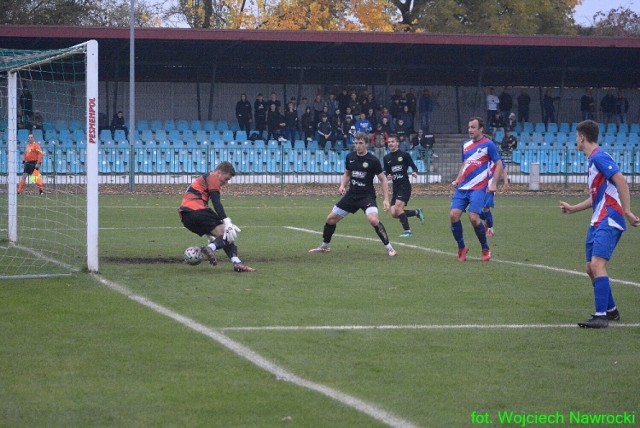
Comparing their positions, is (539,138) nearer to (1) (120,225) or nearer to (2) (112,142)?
(2) (112,142)

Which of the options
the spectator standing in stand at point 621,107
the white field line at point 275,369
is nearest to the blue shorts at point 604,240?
the white field line at point 275,369

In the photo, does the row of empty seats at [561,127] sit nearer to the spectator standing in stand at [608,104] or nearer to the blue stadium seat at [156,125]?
the spectator standing in stand at [608,104]

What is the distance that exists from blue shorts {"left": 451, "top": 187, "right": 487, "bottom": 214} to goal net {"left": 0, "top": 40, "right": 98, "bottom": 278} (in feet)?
16.8

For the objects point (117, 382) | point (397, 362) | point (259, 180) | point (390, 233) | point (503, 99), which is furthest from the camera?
point (503, 99)

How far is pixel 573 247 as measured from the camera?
16.7m

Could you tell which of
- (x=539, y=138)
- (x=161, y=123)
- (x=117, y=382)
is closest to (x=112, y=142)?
(x=161, y=123)

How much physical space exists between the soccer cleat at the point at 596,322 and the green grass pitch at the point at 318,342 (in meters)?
0.15

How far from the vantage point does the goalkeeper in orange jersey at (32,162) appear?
28.5 meters

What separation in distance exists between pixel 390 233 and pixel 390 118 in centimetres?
1902

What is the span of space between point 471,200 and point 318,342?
6500 millimetres

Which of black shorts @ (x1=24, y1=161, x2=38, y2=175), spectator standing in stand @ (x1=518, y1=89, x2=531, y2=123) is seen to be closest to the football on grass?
black shorts @ (x1=24, y1=161, x2=38, y2=175)

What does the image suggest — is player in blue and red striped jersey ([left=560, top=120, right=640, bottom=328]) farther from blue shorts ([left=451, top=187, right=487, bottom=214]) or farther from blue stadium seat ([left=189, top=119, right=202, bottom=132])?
blue stadium seat ([left=189, top=119, right=202, bottom=132])

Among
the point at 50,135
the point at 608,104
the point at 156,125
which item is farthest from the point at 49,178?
the point at 608,104

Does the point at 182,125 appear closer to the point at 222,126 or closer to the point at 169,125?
the point at 169,125
